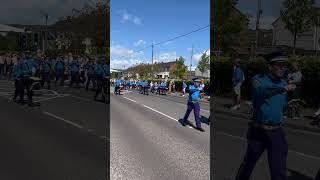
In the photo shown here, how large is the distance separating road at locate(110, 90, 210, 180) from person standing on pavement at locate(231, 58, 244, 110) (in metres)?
0.38

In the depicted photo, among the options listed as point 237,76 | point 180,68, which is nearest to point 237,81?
point 237,76

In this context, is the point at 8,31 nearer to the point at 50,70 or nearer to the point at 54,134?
the point at 50,70

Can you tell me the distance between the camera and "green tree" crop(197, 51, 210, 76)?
4.25m

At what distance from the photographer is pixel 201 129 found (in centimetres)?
632

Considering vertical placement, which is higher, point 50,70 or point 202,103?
point 50,70

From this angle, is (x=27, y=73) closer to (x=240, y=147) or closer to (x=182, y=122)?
(x=182, y=122)

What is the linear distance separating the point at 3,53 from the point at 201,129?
9.52 feet

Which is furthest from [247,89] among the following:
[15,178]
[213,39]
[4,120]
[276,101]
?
[4,120]

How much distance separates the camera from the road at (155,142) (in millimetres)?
5090

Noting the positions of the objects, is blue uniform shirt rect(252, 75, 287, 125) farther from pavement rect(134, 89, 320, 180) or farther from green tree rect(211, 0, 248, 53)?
pavement rect(134, 89, 320, 180)

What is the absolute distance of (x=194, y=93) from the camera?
527cm

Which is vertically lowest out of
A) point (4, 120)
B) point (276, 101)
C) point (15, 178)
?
point (15, 178)

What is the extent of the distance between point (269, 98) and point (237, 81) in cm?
147

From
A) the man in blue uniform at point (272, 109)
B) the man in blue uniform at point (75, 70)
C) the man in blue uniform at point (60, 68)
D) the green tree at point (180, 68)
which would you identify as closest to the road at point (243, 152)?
the green tree at point (180, 68)
